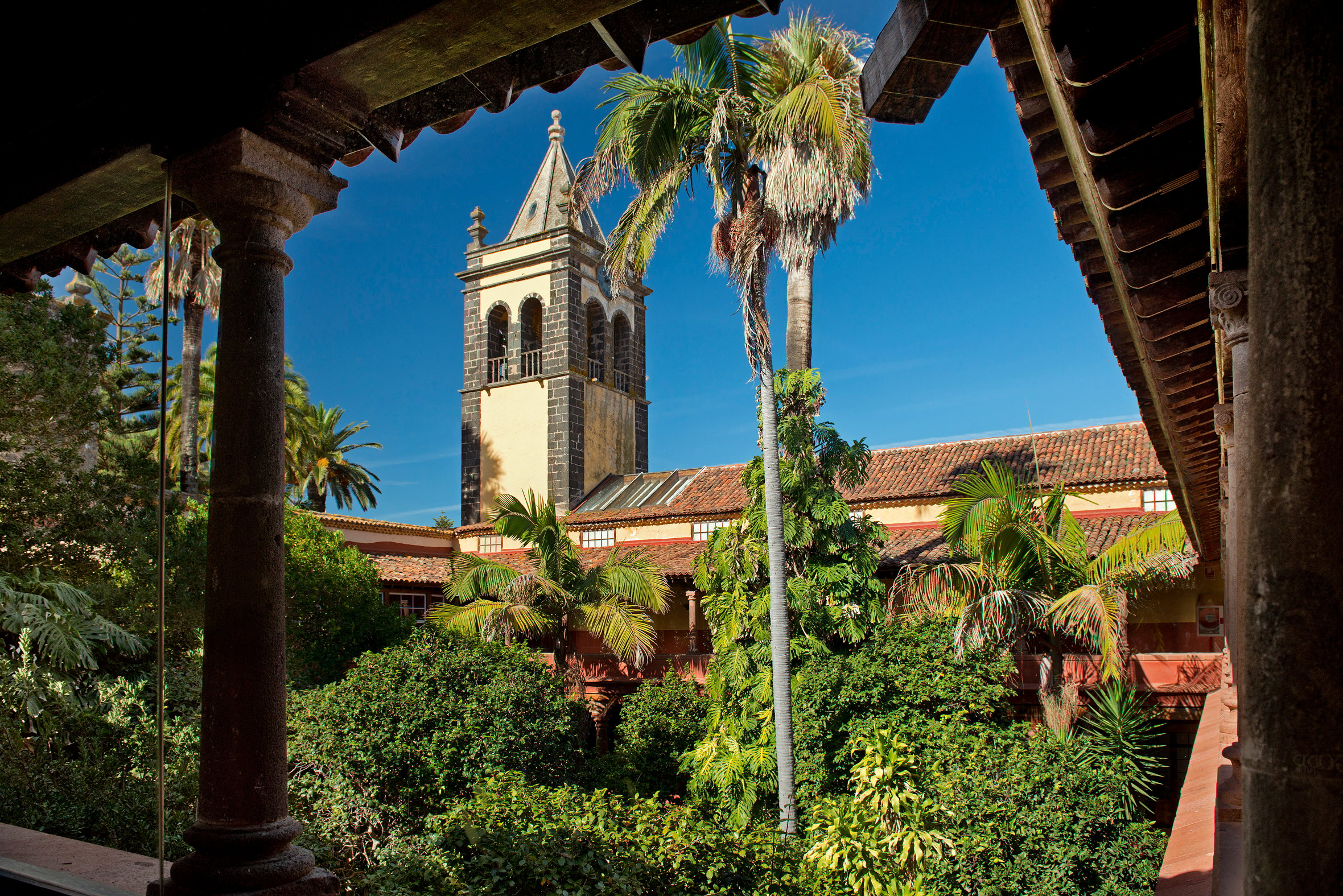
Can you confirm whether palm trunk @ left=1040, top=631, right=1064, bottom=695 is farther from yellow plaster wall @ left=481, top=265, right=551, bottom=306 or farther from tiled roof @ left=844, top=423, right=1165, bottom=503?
yellow plaster wall @ left=481, top=265, right=551, bottom=306

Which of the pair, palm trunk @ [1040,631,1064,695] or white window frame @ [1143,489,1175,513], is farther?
white window frame @ [1143,489,1175,513]

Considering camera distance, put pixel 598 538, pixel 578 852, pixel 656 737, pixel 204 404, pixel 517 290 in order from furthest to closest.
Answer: pixel 517 290 < pixel 204 404 < pixel 598 538 < pixel 656 737 < pixel 578 852

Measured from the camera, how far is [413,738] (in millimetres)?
12336

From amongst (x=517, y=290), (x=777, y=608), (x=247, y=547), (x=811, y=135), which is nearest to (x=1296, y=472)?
(x=247, y=547)

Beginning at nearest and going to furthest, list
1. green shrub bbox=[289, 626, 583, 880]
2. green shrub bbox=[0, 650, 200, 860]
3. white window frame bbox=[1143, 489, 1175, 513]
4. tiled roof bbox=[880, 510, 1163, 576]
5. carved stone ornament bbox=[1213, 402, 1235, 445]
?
carved stone ornament bbox=[1213, 402, 1235, 445], green shrub bbox=[0, 650, 200, 860], green shrub bbox=[289, 626, 583, 880], tiled roof bbox=[880, 510, 1163, 576], white window frame bbox=[1143, 489, 1175, 513]

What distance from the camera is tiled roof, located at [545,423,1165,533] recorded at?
20141mm

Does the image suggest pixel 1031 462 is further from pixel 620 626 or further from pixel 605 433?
pixel 605 433

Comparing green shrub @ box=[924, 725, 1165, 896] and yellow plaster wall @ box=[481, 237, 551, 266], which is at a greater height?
yellow plaster wall @ box=[481, 237, 551, 266]

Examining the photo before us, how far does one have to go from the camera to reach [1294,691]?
1.39 metres

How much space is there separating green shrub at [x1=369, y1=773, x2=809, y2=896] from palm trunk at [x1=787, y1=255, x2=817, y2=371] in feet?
26.0

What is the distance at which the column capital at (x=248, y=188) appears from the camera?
3381 millimetres

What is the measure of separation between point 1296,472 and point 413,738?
40.1 ft

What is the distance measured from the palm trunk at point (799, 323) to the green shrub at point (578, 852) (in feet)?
26.0

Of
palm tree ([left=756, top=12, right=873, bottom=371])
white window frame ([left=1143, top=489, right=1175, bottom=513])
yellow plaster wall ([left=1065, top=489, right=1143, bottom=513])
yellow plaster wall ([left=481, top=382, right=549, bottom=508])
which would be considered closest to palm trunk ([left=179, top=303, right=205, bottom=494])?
yellow plaster wall ([left=481, top=382, right=549, bottom=508])
